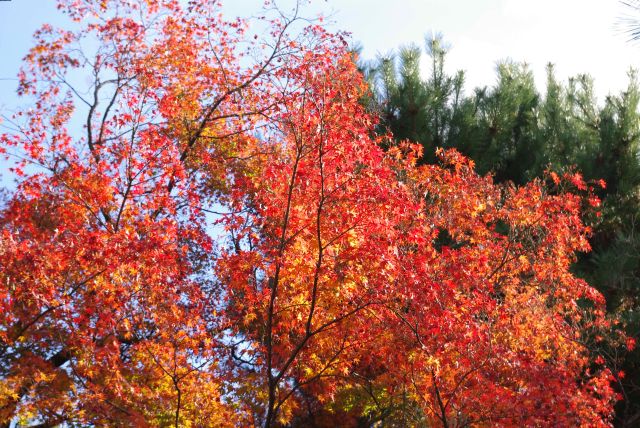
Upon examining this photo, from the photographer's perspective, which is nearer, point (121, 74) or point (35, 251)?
point (35, 251)

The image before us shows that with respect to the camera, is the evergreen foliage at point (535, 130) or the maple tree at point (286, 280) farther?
the evergreen foliage at point (535, 130)

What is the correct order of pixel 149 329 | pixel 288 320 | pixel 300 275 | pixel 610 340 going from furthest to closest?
pixel 610 340 → pixel 149 329 → pixel 288 320 → pixel 300 275

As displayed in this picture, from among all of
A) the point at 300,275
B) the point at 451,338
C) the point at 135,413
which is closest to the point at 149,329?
the point at 135,413

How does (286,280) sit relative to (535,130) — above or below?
below

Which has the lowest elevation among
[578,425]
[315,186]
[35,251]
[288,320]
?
[578,425]

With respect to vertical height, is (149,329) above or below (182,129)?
below

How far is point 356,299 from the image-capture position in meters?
9.27

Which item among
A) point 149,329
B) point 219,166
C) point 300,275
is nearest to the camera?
point 300,275

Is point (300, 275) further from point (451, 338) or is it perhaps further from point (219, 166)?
point (219, 166)

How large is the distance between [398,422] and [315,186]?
14.6ft

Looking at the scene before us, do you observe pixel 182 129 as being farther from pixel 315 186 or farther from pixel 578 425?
pixel 578 425

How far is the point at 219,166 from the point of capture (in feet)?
46.2

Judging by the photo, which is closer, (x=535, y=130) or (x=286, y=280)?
(x=286, y=280)

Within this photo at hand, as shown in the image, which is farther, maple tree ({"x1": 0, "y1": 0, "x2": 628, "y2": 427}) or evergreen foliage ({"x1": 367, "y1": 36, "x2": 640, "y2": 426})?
evergreen foliage ({"x1": 367, "y1": 36, "x2": 640, "y2": 426})
